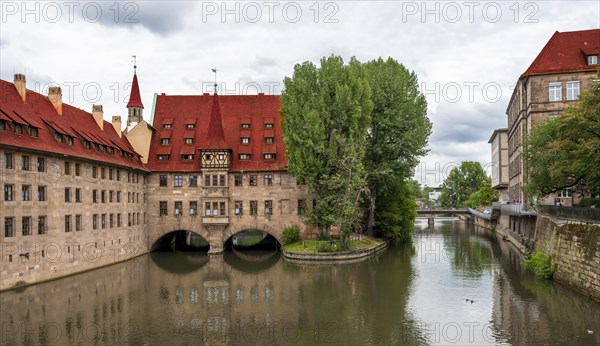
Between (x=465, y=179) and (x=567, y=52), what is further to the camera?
(x=465, y=179)

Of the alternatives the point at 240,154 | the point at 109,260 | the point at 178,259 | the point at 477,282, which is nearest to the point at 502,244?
the point at 477,282

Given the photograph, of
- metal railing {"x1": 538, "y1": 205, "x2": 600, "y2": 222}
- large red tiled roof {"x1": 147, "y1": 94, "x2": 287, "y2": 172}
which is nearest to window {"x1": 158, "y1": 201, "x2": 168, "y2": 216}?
large red tiled roof {"x1": 147, "y1": 94, "x2": 287, "y2": 172}

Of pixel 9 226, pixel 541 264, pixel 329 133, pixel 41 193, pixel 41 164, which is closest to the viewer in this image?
pixel 9 226

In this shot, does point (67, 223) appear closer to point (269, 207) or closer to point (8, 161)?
point (8, 161)

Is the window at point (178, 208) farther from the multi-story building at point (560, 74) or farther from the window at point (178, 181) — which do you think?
the multi-story building at point (560, 74)

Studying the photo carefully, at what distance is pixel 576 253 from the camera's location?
99.9 feet

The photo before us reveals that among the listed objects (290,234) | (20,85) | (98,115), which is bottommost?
(290,234)

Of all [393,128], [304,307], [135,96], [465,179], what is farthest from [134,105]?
[465,179]

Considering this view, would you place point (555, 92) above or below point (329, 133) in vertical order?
above

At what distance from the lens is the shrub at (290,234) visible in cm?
5159

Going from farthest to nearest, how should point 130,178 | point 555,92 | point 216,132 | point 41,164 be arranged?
point 555,92, point 216,132, point 130,178, point 41,164

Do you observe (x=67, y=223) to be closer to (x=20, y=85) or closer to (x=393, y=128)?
(x=20, y=85)

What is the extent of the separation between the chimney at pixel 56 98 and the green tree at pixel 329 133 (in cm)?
1912

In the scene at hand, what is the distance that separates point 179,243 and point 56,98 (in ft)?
79.8
